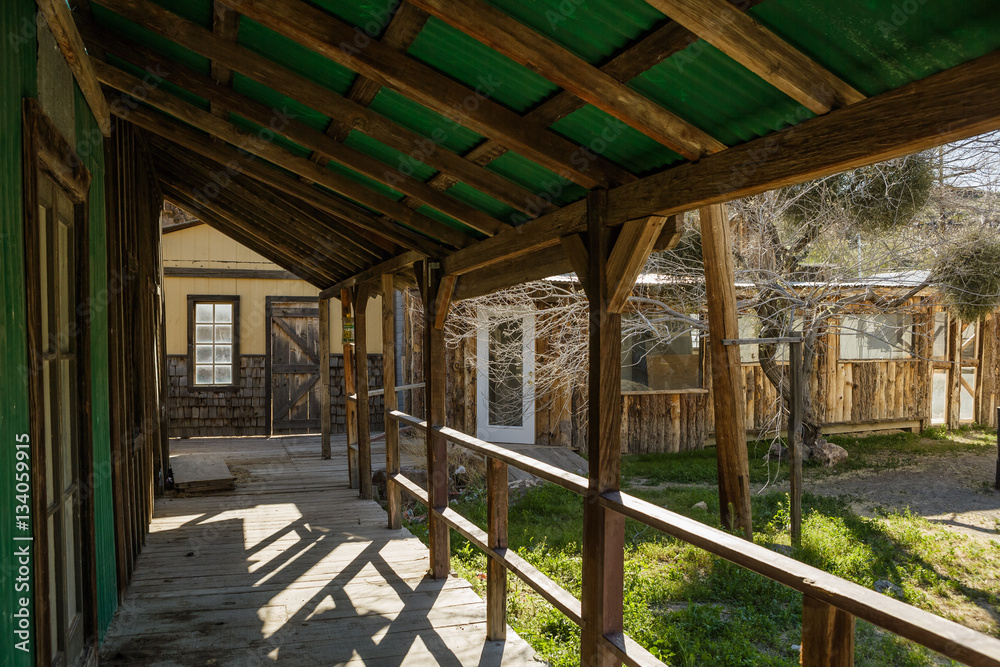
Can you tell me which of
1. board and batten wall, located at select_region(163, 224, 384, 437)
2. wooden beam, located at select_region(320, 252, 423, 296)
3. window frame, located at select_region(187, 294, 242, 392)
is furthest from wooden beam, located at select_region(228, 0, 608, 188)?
window frame, located at select_region(187, 294, 242, 392)

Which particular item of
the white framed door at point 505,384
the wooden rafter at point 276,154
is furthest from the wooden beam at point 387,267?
the white framed door at point 505,384

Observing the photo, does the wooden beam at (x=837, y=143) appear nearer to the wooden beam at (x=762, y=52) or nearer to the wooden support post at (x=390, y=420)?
the wooden beam at (x=762, y=52)

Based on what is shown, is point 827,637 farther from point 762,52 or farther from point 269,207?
point 269,207

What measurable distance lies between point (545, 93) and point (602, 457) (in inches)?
55.1

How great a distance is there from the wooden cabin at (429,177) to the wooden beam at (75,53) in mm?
26

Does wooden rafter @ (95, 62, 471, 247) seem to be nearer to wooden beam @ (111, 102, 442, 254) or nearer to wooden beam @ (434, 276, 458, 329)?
wooden beam @ (111, 102, 442, 254)

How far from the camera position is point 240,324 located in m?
12.1

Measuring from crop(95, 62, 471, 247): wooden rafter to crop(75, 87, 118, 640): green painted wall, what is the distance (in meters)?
0.27

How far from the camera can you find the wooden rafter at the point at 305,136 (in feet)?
11.1

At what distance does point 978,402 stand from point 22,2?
17.3 m

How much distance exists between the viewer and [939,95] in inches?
61.4

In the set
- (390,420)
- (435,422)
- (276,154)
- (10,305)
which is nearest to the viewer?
(10,305)

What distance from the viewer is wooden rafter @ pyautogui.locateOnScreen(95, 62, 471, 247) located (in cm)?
367

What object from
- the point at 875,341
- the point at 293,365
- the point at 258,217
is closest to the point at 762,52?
the point at 258,217
